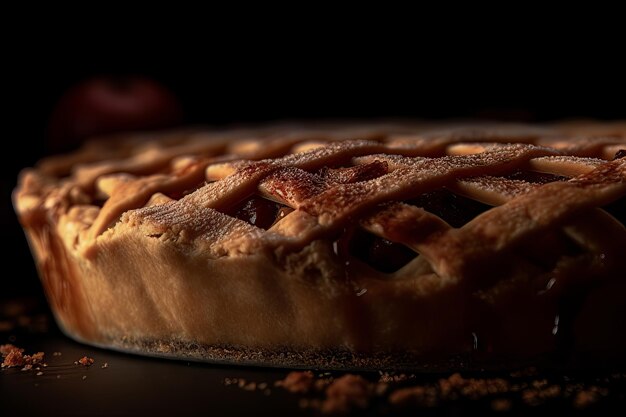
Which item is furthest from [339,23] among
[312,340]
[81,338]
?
[312,340]

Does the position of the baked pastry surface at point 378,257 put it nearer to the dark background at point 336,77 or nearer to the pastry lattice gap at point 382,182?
the pastry lattice gap at point 382,182

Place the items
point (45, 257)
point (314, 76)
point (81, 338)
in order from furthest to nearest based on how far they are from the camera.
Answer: point (314, 76) < point (45, 257) < point (81, 338)

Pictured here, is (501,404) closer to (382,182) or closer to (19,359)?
(382,182)

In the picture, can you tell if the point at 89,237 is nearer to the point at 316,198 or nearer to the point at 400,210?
the point at 316,198

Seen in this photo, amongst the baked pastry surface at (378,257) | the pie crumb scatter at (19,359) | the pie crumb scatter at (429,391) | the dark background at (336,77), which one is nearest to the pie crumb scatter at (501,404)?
the pie crumb scatter at (429,391)

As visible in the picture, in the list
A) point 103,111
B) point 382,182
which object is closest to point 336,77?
point 103,111

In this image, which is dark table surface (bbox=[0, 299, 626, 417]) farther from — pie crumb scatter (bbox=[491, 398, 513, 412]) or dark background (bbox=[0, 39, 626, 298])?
dark background (bbox=[0, 39, 626, 298])
